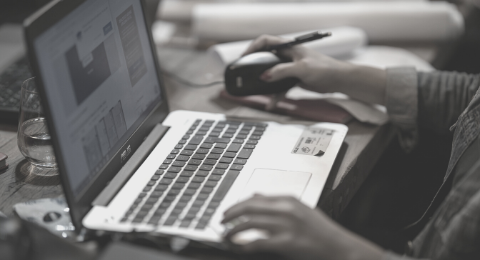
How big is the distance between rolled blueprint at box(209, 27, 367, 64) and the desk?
4 centimetres

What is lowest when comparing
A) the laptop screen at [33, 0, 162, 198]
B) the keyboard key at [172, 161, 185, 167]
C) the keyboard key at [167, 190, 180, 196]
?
the keyboard key at [172, 161, 185, 167]

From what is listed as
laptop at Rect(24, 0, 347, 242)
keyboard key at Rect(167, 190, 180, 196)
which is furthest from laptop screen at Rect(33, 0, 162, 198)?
keyboard key at Rect(167, 190, 180, 196)

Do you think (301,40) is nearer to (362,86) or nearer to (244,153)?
(362,86)

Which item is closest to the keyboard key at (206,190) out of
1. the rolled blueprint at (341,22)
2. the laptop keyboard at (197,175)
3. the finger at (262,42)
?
the laptop keyboard at (197,175)

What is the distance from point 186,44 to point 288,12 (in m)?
0.29

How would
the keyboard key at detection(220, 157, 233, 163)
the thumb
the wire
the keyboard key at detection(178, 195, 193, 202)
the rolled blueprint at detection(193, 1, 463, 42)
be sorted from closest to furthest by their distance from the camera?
1. the keyboard key at detection(178, 195, 193, 202)
2. the keyboard key at detection(220, 157, 233, 163)
3. the thumb
4. the wire
5. the rolled blueprint at detection(193, 1, 463, 42)

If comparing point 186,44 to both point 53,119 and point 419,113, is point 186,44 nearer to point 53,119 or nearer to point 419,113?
point 419,113

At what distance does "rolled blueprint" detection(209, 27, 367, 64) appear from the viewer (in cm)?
114

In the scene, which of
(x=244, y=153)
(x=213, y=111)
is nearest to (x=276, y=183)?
(x=244, y=153)

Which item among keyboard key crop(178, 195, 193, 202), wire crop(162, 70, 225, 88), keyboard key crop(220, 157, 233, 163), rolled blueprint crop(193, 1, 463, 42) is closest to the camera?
keyboard key crop(178, 195, 193, 202)

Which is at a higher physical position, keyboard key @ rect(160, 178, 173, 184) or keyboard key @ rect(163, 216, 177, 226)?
keyboard key @ rect(160, 178, 173, 184)

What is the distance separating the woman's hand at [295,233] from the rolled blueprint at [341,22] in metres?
0.82

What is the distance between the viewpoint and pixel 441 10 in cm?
135

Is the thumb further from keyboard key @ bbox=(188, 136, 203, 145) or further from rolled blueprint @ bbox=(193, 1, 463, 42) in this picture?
rolled blueprint @ bbox=(193, 1, 463, 42)
